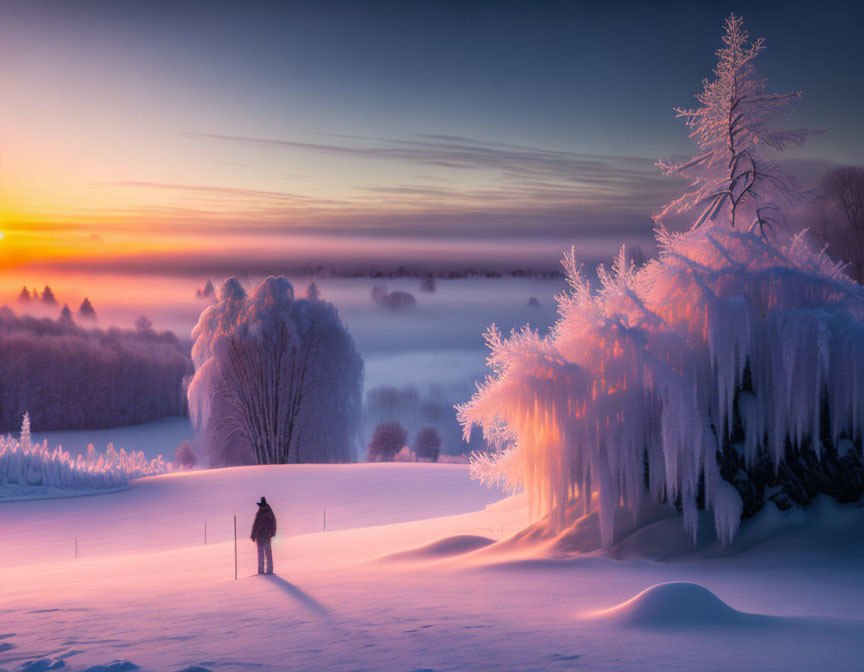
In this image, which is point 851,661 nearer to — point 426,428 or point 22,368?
point 426,428

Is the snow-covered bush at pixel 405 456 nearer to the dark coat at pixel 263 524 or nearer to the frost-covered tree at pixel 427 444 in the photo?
the frost-covered tree at pixel 427 444

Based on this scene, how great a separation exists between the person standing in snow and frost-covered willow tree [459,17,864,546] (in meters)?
3.49

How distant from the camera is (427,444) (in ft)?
150

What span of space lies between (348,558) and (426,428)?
Result: 105 ft

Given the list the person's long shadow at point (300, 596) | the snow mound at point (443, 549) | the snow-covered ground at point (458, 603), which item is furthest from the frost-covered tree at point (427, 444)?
the person's long shadow at point (300, 596)

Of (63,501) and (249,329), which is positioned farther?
(249,329)

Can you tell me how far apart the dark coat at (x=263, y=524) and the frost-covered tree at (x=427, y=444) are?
3205 centimetres

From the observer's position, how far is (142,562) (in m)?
16.2

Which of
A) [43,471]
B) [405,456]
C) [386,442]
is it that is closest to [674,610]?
[43,471]

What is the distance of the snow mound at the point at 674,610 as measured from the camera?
8.07m

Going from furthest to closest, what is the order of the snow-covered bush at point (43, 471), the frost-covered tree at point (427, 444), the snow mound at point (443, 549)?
1. the frost-covered tree at point (427, 444)
2. the snow-covered bush at point (43, 471)
3. the snow mound at point (443, 549)

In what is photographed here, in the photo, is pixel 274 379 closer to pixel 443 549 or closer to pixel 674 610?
pixel 443 549

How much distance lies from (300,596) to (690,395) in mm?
6472

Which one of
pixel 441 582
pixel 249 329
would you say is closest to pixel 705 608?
pixel 441 582
